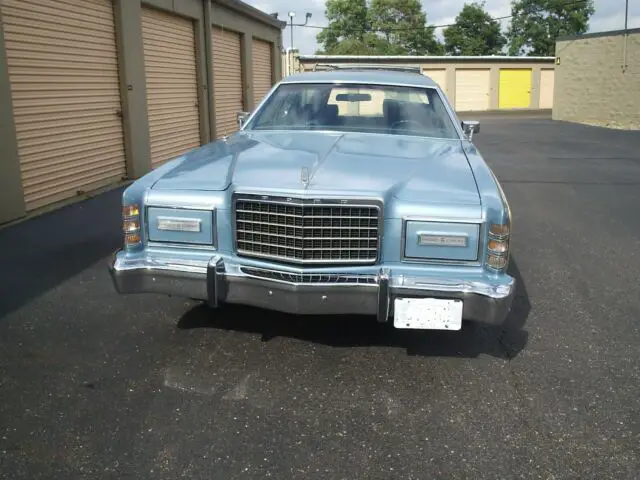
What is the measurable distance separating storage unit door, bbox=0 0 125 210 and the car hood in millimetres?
4143

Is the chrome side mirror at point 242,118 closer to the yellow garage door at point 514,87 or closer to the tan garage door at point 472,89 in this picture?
the tan garage door at point 472,89

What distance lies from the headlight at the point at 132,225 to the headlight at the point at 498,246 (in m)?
2.00

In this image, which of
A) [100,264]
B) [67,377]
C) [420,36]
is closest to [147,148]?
[100,264]

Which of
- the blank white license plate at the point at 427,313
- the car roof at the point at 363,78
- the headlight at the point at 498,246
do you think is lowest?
the blank white license plate at the point at 427,313

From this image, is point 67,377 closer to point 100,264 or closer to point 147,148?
point 100,264

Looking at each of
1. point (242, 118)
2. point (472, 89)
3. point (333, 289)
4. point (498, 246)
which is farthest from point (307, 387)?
point (472, 89)

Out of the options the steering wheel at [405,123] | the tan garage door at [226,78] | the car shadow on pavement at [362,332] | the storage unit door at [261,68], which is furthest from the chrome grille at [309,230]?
the storage unit door at [261,68]

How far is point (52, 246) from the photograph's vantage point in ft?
21.5

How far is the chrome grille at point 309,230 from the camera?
3568 millimetres

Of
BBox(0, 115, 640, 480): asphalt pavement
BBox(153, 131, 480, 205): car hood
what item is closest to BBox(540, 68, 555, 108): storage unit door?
BBox(0, 115, 640, 480): asphalt pavement

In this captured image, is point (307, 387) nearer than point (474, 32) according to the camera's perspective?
Yes

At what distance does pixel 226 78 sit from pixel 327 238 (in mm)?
13174

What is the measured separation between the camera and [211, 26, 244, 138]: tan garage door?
15234 mm

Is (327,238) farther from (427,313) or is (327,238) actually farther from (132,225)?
(132,225)
